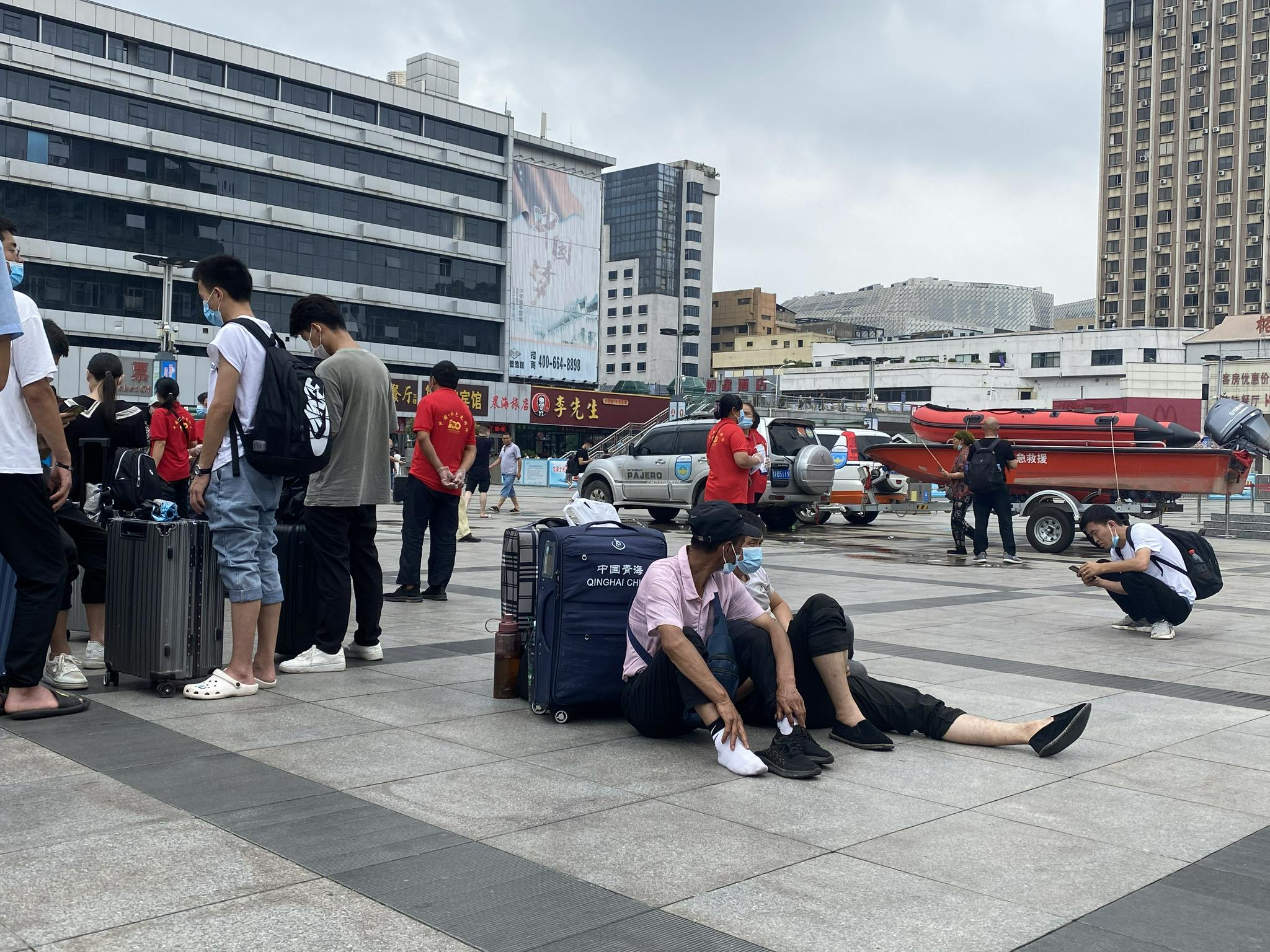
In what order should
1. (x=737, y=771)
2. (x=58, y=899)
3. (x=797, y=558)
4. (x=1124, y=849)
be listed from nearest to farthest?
(x=58, y=899) < (x=1124, y=849) < (x=737, y=771) < (x=797, y=558)

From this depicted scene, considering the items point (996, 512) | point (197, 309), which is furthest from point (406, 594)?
point (197, 309)

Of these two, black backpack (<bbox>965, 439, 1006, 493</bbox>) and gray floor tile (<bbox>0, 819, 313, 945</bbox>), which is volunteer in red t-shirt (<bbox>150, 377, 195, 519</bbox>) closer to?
gray floor tile (<bbox>0, 819, 313, 945</bbox>)

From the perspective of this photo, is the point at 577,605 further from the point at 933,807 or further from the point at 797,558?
the point at 797,558

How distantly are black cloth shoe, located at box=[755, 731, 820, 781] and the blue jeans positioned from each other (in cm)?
249

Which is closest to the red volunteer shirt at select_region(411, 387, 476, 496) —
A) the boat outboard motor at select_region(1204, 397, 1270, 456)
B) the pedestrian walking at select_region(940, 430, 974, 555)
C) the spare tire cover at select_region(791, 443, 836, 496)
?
the pedestrian walking at select_region(940, 430, 974, 555)

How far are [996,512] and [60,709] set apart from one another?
11912 millimetres

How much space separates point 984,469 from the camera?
14305mm

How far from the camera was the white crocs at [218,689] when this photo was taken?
210 inches

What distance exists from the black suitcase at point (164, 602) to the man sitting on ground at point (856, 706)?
8.09 feet

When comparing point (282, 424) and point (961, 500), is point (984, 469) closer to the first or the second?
point (961, 500)

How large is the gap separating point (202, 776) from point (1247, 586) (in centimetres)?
1173

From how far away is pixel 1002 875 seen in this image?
334 cm

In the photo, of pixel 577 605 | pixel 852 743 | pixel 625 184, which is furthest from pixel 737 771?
pixel 625 184

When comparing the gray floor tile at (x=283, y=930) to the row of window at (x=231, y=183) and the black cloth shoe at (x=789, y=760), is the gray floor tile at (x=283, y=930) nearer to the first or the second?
the black cloth shoe at (x=789, y=760)
